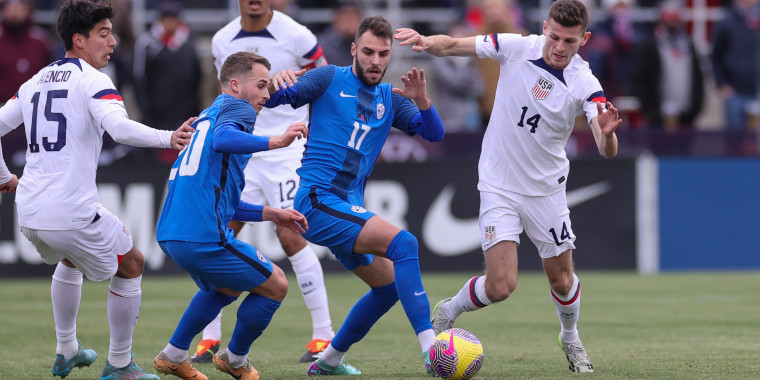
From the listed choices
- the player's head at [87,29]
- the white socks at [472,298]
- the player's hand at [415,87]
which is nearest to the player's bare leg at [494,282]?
the white socks at [472,298]

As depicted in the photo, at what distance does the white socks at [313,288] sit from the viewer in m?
8.13

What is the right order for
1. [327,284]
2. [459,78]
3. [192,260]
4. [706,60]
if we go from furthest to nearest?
[706,60]
[459,78]
[327,284]
[192,260]

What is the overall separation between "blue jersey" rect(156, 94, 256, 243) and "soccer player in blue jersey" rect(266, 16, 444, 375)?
46cm

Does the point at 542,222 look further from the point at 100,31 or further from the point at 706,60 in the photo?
the point at 706,60

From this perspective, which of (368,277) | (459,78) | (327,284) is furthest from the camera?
(459,78)

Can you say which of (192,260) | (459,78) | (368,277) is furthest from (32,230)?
(459,78)

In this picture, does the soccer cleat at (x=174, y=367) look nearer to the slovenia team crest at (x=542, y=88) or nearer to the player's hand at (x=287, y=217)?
the player's hand at (x=287, y=217)

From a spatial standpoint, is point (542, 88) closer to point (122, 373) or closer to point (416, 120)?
point (416, 120)

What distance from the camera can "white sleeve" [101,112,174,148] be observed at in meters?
6.01

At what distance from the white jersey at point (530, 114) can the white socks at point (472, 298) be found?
63 centimetres

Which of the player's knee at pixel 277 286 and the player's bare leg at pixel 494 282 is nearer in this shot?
the player's knee at pixel 277 286

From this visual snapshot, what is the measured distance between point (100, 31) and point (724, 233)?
9.56 m

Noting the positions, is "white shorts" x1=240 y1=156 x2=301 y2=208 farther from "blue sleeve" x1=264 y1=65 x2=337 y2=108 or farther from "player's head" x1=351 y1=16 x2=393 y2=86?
"player's head" x1=351 y1=16 x2=393 y2=86

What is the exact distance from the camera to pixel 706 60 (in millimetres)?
17344
